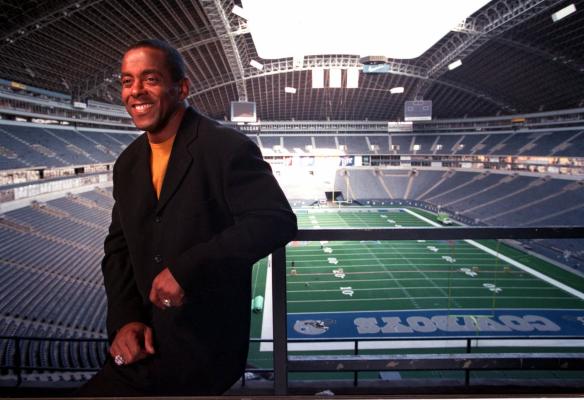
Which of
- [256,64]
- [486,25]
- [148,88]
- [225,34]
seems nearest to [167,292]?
[148,88]

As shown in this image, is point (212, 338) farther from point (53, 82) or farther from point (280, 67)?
point (280, 67)

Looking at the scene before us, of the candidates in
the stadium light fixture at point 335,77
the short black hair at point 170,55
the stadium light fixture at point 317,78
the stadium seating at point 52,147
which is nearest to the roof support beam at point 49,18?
the stadium seating at point 52,147

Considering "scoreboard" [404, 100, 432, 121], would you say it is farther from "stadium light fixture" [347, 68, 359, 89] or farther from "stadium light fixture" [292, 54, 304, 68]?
"stadium light fixture" [292, 54, 304, 68]

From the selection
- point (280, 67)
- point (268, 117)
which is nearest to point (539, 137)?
point (280, 67)

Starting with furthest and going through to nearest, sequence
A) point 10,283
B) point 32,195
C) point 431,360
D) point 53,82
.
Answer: point 53,82 < point 32,195 < point 10,283 < point 431,360

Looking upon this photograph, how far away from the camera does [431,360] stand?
203 cm

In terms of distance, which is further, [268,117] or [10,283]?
[268,117]

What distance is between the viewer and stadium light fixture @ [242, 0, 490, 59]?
17.5 meters

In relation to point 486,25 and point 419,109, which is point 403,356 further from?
point 419,109

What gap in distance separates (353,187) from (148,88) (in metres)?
36.0

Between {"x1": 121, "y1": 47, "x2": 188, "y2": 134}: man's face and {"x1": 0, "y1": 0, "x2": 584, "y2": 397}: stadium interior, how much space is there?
78cm

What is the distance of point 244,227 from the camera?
3.60 feet

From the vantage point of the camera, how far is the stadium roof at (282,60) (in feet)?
55.1

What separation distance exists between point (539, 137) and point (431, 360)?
1530 inches
